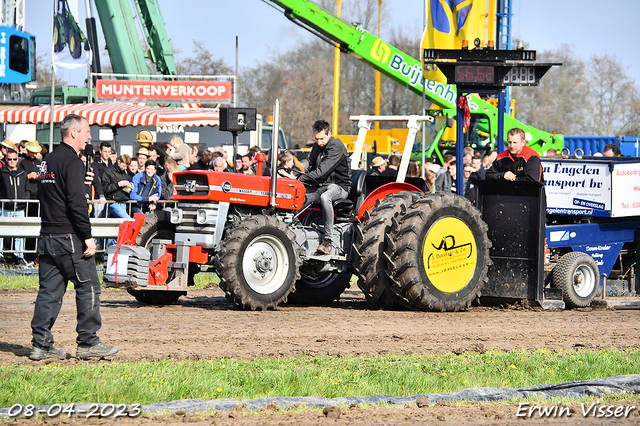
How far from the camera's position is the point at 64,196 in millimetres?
6484

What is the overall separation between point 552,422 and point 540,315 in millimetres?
4613

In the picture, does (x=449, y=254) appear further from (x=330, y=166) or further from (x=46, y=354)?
(x=46, y=354)

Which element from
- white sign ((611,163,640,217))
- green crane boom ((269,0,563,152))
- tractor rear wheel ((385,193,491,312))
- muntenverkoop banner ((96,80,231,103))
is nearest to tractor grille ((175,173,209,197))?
tractor rear wheel ((385,193,491,312))

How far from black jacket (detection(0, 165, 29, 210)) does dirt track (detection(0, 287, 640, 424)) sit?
380cm

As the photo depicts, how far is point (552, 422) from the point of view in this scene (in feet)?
16.1

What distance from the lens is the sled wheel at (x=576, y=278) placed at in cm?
991

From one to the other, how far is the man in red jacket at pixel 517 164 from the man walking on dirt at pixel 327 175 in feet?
5.72

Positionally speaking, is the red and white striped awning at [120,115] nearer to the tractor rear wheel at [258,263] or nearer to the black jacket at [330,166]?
the black jacket at [330,166]

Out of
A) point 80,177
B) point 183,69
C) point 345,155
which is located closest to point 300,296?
point 345,155

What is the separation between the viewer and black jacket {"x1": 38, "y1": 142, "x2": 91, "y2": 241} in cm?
645

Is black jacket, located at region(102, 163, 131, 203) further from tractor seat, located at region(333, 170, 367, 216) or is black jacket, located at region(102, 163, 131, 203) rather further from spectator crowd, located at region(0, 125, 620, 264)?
tractor seat, located at region(333, 170, 367, 216)

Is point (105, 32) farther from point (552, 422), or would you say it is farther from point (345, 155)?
point (552, 422)

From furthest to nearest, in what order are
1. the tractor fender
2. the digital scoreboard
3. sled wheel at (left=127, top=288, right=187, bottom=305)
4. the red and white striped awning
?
the red and white striped awning, the digital scoreboard, the tractor fender, sled wheel at (left=127, top=288, right=187, bottom=305)

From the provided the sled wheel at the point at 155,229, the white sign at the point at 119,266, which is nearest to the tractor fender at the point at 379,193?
the sled wheel at the point at 155,229
